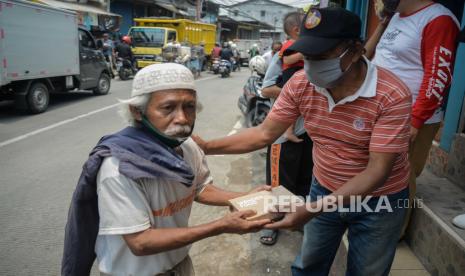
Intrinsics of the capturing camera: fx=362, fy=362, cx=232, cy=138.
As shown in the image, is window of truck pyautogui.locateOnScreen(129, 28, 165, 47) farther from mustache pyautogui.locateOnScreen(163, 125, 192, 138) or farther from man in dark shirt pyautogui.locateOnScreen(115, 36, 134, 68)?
mustache pyautogui.locateOnScreen(163, 125, 192, 138)

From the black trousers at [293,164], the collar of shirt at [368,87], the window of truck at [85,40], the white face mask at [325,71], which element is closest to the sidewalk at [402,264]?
the black trousers at [293,164]

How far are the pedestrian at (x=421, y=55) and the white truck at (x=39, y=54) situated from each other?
7471mm

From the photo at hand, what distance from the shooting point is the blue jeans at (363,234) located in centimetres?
189

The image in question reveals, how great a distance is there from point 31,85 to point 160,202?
319 inches

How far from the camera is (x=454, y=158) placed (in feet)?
10.6

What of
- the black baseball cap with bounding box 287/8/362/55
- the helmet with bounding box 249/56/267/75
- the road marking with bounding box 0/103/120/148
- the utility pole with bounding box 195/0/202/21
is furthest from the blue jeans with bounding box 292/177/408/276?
the utility pole with bounding box 195/0/202/21

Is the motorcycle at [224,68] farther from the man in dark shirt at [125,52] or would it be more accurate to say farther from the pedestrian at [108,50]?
the pedestrian at [108,50]

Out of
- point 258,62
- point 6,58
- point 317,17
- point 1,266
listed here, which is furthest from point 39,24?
point 317,17

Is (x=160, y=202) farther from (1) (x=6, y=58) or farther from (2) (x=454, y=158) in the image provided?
(1) (x=6, y=58)

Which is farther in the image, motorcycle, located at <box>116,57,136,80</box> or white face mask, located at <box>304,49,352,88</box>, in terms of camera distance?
motorcycle, located at <box>116,57,136,80</box>

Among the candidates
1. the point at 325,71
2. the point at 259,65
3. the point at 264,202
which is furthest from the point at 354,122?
the point at 259,65

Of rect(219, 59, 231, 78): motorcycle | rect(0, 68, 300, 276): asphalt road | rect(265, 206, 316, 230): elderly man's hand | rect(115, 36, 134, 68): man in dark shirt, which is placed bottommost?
rect(0, 68, 300, 276): asphalt road

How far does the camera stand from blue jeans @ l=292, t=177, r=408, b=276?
189cm

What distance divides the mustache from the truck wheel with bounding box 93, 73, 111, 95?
10.4 m
